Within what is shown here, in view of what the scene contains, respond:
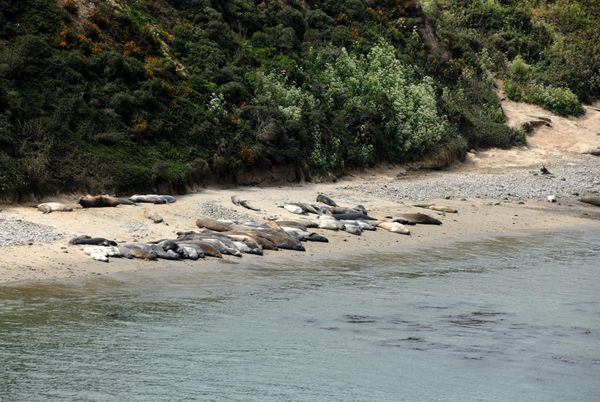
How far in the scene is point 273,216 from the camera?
2194 cm

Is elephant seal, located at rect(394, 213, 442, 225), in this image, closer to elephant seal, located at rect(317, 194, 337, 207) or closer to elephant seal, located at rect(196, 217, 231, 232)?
elephant seal, located at rect(317, 194, 337, 207)

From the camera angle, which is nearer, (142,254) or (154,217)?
(142,254)

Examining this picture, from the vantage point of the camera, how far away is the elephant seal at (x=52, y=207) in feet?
62.7

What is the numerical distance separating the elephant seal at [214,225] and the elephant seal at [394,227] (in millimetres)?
4407

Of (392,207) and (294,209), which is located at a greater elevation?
(294,209)

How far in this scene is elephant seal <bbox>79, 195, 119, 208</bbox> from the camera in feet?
65.7

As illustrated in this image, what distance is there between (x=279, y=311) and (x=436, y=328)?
252 cm

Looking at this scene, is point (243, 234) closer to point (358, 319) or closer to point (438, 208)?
point (358, 319)

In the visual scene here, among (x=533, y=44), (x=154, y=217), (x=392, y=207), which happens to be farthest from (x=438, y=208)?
(x=533, y=44)

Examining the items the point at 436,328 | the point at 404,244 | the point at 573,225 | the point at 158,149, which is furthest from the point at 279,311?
the point at 573,225

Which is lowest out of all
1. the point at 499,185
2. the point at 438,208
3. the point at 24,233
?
the point at 499,185

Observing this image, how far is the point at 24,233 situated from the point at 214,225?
4135mm

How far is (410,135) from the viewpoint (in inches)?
1240

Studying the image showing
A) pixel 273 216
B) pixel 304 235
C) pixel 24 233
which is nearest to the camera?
pixel 24 233
